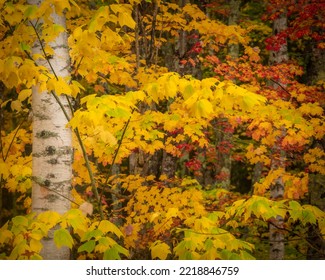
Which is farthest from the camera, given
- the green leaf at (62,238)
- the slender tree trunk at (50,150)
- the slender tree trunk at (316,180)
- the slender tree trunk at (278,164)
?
the slender tree trunk at (278,164)

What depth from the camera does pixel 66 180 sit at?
2.63 metres

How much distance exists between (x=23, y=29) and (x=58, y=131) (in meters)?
0.71

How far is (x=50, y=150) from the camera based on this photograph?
8.45 feet

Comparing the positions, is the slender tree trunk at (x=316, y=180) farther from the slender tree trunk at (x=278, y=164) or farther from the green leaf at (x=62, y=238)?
the green leaf at (x=62, y=238)

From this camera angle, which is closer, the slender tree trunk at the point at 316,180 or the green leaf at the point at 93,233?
the green leaf at the point at 93,233

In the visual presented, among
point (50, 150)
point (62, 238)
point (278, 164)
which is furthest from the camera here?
point (278, 164)

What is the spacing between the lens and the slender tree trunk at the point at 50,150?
2578mm

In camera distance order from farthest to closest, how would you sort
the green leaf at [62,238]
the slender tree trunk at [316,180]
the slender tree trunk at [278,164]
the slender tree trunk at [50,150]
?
the slender tree trunk at [278,164]
the slender tree trunk at [316,180]
the slender tree trunk at [50,150]
the green leaf at [62,238]

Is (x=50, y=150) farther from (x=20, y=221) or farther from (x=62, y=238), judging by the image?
(x=62, y=238)

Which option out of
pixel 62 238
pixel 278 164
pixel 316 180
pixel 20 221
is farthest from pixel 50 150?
pixel 278 164

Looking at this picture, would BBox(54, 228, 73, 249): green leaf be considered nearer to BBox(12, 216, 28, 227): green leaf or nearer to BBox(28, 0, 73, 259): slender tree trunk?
BBox(12, 216, 28, 227): green leaf

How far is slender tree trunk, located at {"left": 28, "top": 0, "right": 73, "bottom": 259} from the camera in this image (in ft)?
8.46

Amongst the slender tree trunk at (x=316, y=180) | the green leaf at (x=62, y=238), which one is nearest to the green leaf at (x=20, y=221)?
the green leaf at (x=62, y=238)
